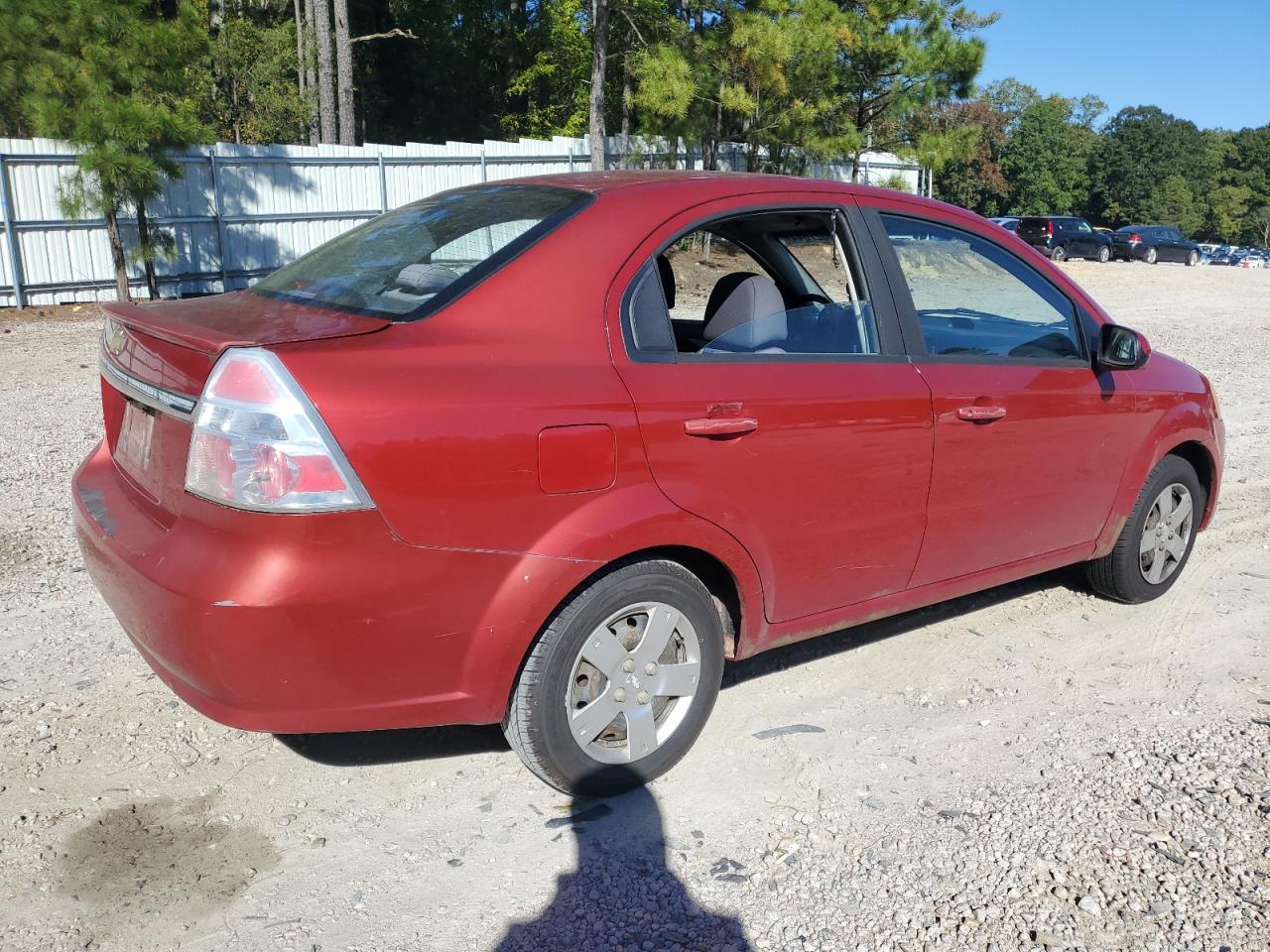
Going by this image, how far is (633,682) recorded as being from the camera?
3.19 metres

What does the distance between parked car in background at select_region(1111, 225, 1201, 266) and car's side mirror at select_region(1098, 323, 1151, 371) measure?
125 ft

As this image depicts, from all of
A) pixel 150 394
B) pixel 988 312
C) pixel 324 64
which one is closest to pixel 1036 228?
pixel 324 64

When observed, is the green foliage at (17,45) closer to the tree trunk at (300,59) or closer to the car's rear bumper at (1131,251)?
the tree trunk at (300,59)

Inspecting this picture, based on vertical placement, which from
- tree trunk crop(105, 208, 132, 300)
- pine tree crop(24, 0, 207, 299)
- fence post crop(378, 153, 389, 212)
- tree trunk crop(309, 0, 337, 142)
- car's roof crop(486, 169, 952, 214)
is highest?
tree trunk crop(309, 0, 337, 142)

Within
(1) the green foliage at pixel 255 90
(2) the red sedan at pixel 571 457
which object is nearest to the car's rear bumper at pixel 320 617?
(2) the red sedan at pixel 571 457

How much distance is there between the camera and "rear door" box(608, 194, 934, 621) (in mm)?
3113

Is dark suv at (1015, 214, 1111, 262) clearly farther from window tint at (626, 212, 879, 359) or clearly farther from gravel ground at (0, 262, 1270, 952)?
window tint at (626, 212, 879, 359)

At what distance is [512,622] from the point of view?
2.86 m

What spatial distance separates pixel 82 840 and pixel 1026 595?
3.92 meters

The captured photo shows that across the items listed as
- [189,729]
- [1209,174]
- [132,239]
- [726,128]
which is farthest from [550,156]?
[1209,174]

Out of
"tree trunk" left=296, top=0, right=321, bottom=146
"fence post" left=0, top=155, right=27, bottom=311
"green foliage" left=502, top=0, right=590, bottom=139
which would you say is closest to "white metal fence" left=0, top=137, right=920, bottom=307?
"fence post" left=0, top=155, right=27, bottom=311

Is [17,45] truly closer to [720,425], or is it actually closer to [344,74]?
[344,74]

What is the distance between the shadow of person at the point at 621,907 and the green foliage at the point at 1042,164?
78261 millimetres

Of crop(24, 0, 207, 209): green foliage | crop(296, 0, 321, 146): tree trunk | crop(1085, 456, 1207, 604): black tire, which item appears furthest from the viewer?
crop(296, 0, 321, 146): tree trunk
